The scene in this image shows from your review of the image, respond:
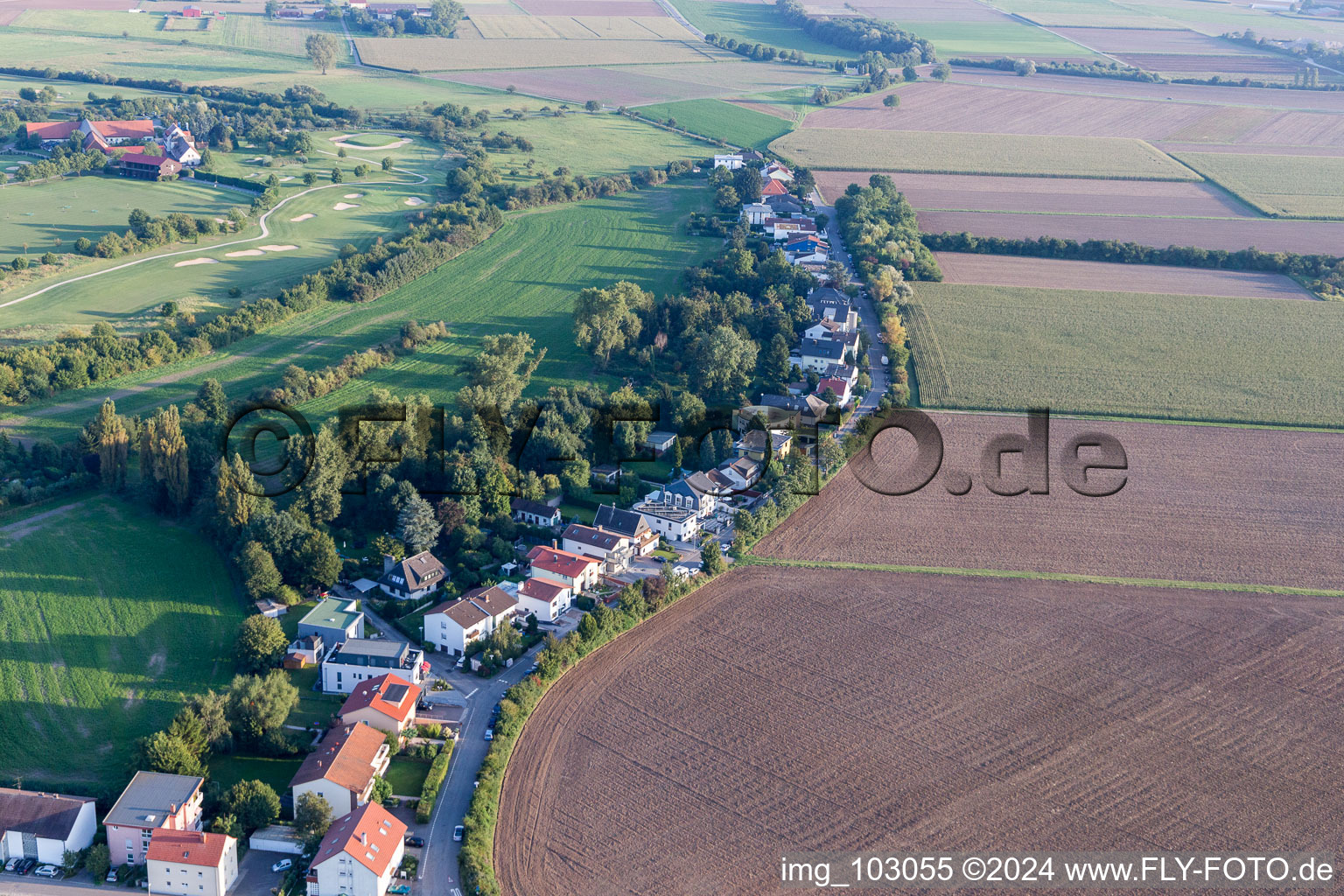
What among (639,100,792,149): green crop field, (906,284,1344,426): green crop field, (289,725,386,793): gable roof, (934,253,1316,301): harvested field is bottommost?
(289,725,386,793): gable roof

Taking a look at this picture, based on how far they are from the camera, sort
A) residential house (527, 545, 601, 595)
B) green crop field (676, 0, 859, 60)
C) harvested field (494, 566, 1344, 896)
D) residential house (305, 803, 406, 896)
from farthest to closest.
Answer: green crop field (676, 0, 859, 60) < residential house (527, 545, 601, 595) < harvested field (494, 566, 1344, 896) < residential house (305, 803, 406, 896)

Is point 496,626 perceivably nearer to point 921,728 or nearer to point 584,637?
point 584,637

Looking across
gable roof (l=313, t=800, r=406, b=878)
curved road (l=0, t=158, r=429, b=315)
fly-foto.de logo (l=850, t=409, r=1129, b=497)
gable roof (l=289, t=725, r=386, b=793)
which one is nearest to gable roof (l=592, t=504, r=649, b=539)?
fly-foto.de logo (l=850, t=409, r=1129, b=497)

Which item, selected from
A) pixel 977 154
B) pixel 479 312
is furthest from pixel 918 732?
pixel 977 154

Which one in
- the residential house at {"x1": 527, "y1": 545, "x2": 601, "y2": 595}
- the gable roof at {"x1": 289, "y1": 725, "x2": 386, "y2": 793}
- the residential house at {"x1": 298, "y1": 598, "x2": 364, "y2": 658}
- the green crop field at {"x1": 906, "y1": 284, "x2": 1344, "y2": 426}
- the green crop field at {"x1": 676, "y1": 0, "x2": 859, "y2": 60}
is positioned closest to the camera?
the gable roof at {"x1": 289, "y1": 725, "x2": 386, "y2": 793}

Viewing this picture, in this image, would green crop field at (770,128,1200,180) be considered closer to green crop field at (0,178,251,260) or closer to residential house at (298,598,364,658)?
green crop field at (0,178,251,260)

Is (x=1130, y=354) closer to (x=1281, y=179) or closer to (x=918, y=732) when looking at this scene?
(x=918, y=732)

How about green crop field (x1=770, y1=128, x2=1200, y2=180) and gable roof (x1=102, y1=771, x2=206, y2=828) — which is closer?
gable roof (x1=102, y1=771, x2=206, y2=828)

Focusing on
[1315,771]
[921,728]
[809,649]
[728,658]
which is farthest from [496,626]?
[1315,771]
